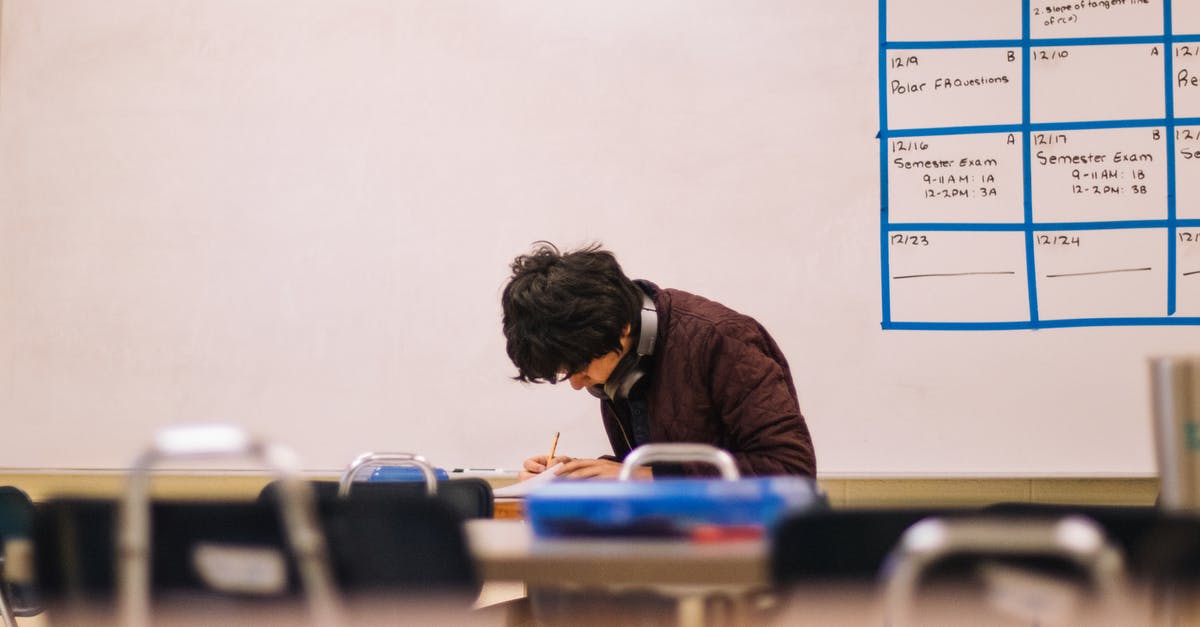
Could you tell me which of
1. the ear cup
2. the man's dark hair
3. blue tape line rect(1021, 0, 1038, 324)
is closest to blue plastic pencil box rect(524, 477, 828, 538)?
the man's dark hair

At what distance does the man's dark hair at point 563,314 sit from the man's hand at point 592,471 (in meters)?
0.21

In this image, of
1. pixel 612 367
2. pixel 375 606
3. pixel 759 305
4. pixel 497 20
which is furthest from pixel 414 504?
pixel 497 20

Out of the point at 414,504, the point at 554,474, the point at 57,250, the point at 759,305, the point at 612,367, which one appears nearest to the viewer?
the point at 414,504

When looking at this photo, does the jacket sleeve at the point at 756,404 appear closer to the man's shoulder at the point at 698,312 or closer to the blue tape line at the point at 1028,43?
the man's shoulder at the point at 698,312

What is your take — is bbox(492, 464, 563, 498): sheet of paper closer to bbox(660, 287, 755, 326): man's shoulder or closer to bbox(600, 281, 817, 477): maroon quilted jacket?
bbox(600, 281, 817, 477): maroon quilted jacket

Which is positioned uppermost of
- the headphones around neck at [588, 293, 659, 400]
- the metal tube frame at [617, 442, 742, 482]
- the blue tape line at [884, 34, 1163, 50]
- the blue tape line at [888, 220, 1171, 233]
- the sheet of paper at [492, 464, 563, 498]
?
the blue tape line at [884, 34, 1163, 50]

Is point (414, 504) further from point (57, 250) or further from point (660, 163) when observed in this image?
point (57, 250)

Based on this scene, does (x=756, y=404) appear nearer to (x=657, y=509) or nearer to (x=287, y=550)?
(x=657, y=509)

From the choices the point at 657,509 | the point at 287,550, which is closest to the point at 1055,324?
the point at 657,509

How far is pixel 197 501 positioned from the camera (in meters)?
1.03

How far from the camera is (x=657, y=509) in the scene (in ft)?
3.72

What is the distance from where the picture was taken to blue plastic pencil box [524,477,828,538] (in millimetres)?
1135

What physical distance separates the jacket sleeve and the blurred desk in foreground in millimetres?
954

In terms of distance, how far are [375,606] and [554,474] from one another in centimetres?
109
